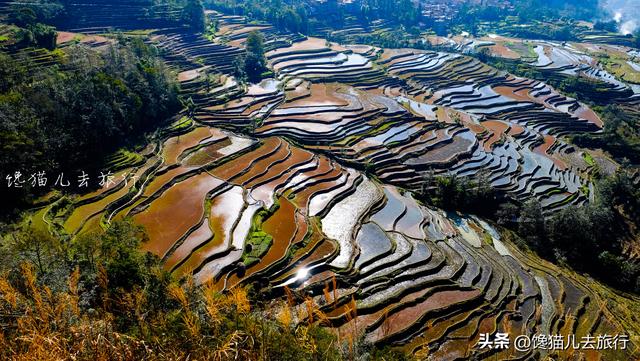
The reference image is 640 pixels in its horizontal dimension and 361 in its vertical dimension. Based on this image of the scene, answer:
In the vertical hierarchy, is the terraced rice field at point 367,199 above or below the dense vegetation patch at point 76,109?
below

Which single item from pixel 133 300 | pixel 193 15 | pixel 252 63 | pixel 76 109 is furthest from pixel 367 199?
pixel 193 15

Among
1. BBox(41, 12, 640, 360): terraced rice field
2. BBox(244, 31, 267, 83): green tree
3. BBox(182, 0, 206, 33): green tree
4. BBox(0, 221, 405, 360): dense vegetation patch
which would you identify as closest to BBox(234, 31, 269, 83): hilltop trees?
BBox(244, 31, 267, 83): green tree

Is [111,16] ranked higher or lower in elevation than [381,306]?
higher

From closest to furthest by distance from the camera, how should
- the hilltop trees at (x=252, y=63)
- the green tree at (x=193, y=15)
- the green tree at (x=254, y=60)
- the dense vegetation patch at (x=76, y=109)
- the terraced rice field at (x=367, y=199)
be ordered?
the terraced rice field at (x=367, y=199), the dense vegetation patch at (x=76, y=109), the hilltop trees at (x=252, y=63), the green tree at (x=254, y=60), the green tree at (x=193, y=15)

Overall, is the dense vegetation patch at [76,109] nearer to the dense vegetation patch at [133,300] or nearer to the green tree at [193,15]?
the dense vegetation patch at [133,300]

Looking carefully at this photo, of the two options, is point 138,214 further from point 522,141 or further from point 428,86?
point 428,86

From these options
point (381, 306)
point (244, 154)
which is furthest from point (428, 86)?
point (381, 306)

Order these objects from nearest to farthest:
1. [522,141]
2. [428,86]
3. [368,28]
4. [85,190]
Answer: [85,190] → [522,141] → [428,86] → [368,28]

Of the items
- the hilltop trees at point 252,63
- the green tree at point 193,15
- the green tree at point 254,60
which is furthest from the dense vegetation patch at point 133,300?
the green tree at point 193,15

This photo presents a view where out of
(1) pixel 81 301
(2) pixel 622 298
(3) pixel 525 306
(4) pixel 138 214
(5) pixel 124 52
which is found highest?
(5) pixel 124 52
